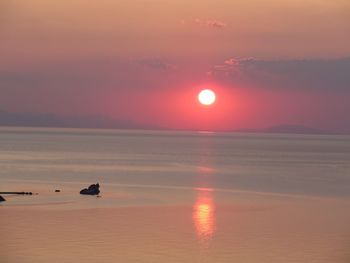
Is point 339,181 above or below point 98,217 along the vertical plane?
→ above

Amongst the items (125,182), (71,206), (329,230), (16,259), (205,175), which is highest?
(205,175)

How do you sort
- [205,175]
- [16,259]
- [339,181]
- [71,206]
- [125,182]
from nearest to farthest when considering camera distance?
[16,259]
[71,206]
[125,182]
[339,181]
[205,175]

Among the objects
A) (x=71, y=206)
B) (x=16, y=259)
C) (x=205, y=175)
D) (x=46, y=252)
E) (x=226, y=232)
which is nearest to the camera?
(x=16, y=259)

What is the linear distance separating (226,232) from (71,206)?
1428 centimetres

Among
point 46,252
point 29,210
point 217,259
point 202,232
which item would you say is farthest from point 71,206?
point 217,259

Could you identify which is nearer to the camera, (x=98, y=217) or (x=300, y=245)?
(x=300, y=245)

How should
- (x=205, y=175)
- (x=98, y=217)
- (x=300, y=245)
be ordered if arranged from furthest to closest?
(x=205, y=175) → (x=98, y=217) → (x=300, y=245)

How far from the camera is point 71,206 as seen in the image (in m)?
47.8

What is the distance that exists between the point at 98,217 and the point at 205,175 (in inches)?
1697

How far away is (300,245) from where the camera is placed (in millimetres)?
35094

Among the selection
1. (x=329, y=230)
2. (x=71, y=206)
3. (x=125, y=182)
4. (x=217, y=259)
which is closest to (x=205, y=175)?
(x=125, y=182)

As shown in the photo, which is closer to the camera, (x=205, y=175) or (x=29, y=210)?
(x=29, y=210)

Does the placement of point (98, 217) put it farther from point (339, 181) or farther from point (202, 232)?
point (339, 181)

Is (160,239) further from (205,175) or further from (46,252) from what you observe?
(205,175)
